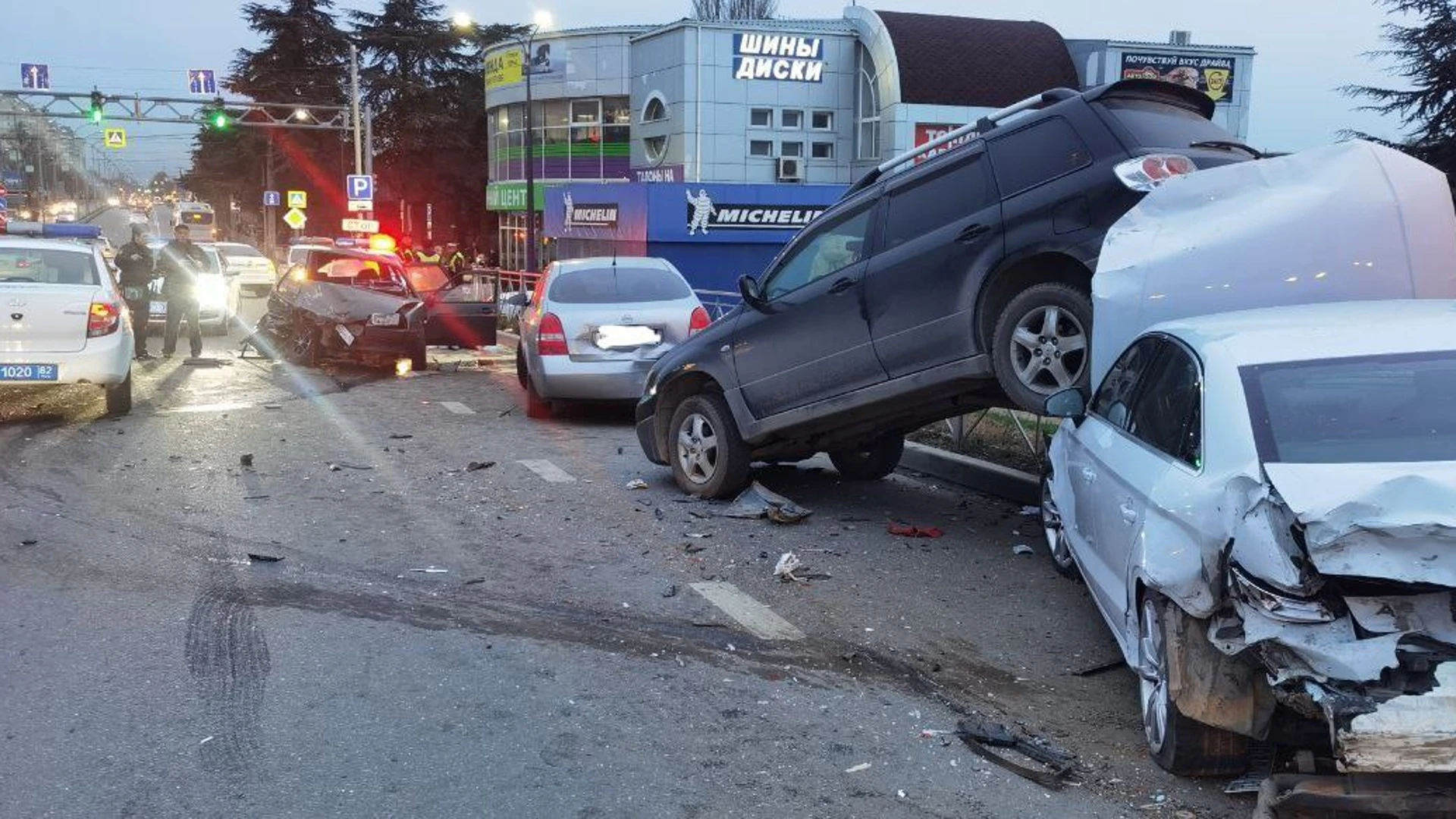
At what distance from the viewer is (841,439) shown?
822cm

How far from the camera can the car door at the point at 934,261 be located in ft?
22.9

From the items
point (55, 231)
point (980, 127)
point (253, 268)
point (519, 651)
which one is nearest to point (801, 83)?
point (253, 268)

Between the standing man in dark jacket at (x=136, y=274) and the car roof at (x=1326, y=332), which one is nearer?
the car roof at (x=1326, y=332)

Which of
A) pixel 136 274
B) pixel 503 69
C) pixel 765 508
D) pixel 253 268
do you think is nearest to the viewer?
pixel 765 508

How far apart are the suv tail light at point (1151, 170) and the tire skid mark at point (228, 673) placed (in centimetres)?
462

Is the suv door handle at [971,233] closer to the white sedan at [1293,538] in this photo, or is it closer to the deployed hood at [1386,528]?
the white sedan at [1293,538]

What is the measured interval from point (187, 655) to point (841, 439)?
4.20 m

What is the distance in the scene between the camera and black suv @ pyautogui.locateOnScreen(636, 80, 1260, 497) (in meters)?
6.63

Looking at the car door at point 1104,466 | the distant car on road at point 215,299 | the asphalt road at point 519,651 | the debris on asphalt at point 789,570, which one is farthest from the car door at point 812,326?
the distant car on road at point 215,299

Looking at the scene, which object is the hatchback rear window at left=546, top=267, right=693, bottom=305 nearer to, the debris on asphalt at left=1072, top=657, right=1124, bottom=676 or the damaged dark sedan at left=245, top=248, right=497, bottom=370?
the damaged dark sedan at left=245, top=248, right=497, bottom=370

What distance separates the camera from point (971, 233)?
275 inches

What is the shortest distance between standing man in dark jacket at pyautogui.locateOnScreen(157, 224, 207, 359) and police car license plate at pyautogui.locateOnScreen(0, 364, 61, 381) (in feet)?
19.2

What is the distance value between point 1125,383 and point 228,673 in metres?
3.88

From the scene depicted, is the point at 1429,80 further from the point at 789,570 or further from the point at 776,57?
the point at 789,570
